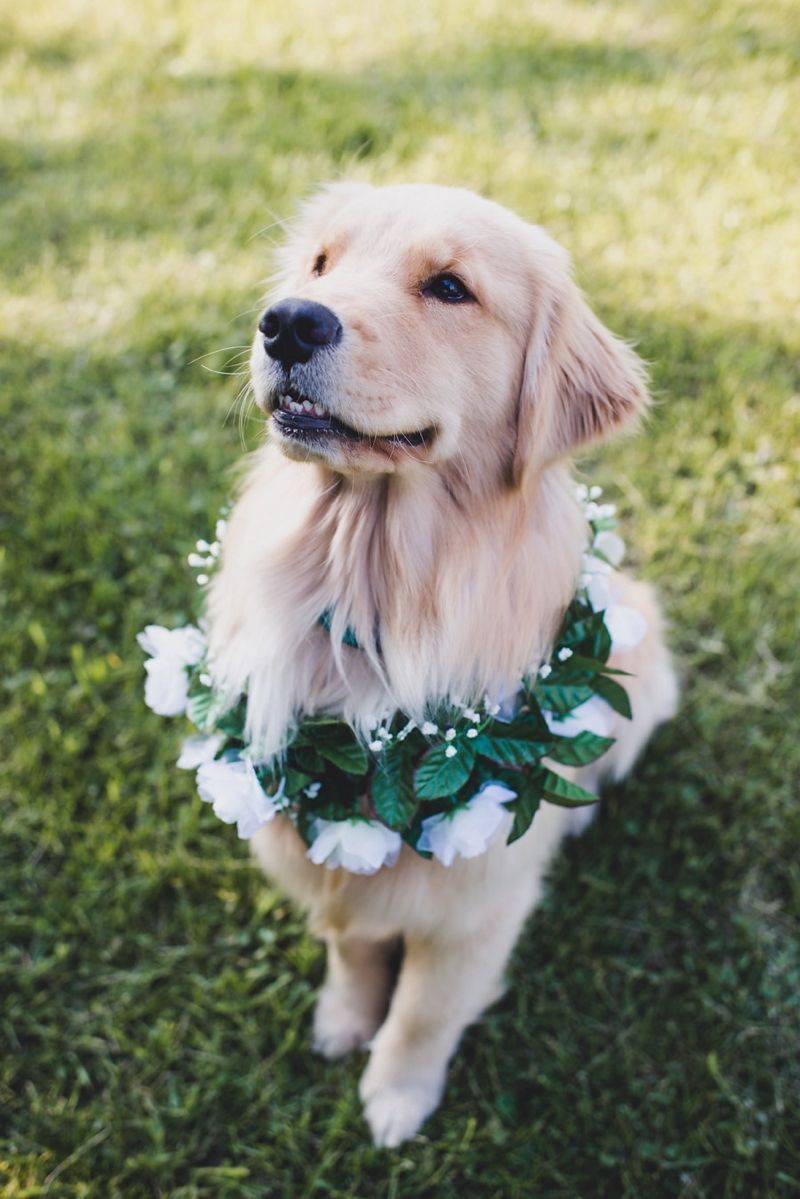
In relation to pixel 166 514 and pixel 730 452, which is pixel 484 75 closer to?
pixel 730 452

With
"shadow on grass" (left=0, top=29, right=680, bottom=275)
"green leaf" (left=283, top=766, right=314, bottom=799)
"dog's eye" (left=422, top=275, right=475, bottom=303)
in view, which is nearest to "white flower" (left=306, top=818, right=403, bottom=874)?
"green leaf" (left=283, top=766, right=314, bottom=799)

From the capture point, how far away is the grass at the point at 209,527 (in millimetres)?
2223

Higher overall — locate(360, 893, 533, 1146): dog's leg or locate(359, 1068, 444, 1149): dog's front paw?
locate(360, 893, 533, 1146): dog's leg

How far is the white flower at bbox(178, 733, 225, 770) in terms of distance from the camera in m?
2.01

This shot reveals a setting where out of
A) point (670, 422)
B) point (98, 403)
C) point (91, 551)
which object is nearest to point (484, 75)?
point (670, 422)

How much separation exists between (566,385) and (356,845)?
111 centimetres

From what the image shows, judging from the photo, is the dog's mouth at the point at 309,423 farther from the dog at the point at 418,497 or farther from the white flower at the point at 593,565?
the white flower at the point at 593,565

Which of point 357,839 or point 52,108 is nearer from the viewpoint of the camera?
point 357,839

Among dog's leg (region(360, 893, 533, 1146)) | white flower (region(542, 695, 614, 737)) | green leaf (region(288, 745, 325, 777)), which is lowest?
dog's leg (region(360, 893, 533, 1146))

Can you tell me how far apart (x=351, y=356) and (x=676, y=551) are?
2345 mm

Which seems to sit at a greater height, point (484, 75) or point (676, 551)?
point (484, 75)

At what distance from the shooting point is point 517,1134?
221 centimetres

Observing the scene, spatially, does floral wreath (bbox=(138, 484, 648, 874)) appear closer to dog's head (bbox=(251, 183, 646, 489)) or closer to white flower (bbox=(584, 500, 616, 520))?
white flower (bbox=(584, 500, 616, 520))

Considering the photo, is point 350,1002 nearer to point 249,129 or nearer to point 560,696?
point 560,696
